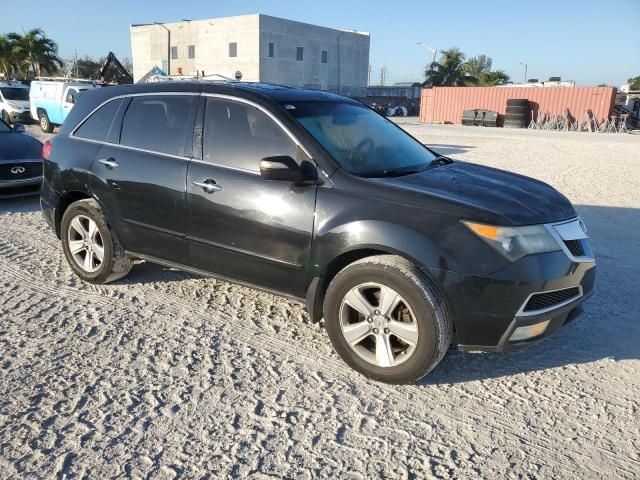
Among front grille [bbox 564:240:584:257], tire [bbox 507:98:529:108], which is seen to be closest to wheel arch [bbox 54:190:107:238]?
front grille [bbox 564:240:584:257]

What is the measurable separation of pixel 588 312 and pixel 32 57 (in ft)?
187

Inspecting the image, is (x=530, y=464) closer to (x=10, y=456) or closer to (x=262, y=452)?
Result: (x=262, y=452)

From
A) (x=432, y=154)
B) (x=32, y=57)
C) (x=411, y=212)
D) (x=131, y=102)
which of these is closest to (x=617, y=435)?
(x=411, y=212)

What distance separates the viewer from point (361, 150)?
392 centimetres

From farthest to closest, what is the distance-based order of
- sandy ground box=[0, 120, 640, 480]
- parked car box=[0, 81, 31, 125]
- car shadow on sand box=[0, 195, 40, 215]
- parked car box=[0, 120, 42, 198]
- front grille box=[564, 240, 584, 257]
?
parked car box=[0, 81, 31, 125] < parked car box=[0, 120, 42, 198] < car shadow on sand box=[0, 195, 40, 215] < front grille box=[564, 240, 584, 257] < sandy ground box=[0, 120, 640, 480]

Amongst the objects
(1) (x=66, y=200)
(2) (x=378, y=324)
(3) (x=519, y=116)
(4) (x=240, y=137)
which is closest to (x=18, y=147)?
(1) (x=66, y=200)

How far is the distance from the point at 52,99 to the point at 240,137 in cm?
1756

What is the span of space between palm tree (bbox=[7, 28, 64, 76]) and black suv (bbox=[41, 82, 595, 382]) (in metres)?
53.9

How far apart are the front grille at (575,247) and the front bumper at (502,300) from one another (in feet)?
0.48

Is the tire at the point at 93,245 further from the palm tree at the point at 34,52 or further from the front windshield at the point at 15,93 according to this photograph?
the palm tree at the point at 34,52

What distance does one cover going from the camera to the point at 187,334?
3.88 metres

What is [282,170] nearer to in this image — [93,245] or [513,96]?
[93,245]

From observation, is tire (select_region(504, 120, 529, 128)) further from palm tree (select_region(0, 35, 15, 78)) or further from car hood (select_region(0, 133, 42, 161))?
palm tree (select_region(0, 35, 15, 78))

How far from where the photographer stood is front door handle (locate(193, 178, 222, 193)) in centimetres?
385
